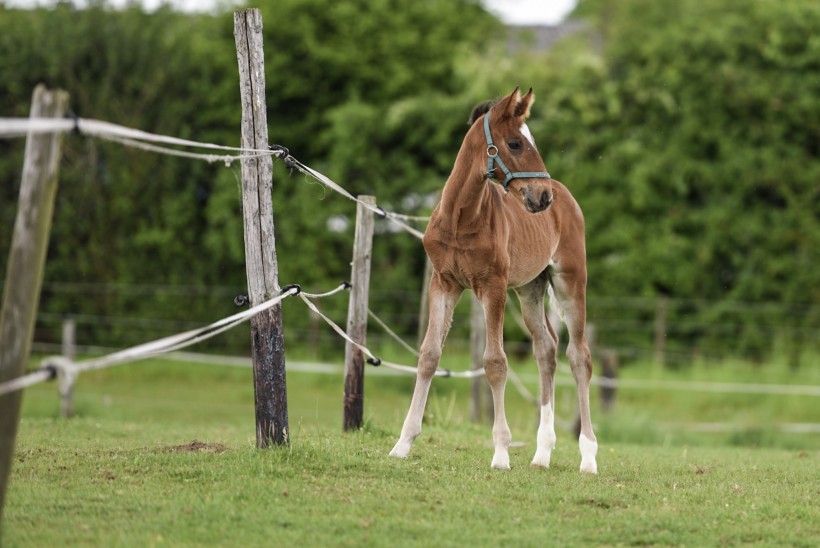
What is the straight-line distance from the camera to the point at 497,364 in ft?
21.5

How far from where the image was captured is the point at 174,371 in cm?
1719

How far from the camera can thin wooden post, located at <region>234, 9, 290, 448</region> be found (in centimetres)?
614

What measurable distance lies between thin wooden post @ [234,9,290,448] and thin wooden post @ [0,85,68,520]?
80.7 inches

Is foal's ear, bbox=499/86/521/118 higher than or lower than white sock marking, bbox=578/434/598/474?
higher

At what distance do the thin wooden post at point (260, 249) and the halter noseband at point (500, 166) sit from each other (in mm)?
1302

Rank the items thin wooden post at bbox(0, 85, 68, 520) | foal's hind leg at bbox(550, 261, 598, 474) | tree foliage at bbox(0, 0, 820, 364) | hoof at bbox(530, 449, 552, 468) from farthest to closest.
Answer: tree foliage at bbox(0, 0, 820, 364), foal's hind leg at bbox(550, 261, 598, 474), hoof at bbox(530, 449, 552, 468), thin wooden post at bbox(0, 85, 68, 520)

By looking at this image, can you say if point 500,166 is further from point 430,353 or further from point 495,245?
point 430,353

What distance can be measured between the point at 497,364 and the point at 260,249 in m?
1.61

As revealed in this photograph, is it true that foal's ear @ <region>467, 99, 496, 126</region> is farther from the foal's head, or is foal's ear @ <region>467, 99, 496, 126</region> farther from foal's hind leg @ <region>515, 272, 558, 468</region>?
foal's hind leg @ <region>515, 272, 558, 468</region>

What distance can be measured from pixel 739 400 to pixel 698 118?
4308 millimetres

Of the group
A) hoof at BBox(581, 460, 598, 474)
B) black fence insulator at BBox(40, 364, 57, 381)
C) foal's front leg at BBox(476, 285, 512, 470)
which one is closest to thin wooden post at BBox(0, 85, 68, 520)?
black fence insulator at BBox(40, 364, 57, 381)

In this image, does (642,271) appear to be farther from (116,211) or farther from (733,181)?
(116,211)

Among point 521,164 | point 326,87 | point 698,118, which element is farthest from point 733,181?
point 521,164

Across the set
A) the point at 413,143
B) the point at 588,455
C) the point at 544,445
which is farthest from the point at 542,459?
the point at 413,143
